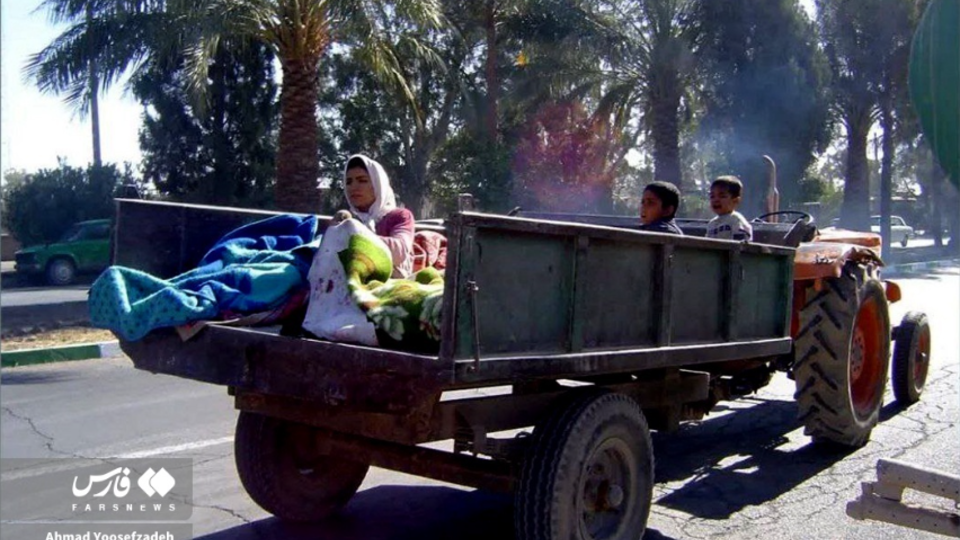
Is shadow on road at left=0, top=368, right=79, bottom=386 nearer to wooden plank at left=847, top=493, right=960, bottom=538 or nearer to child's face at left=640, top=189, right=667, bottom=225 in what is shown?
child's face at left=640, top=189, right=667, bottom=225

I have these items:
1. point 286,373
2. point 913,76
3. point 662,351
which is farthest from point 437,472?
point 913,76

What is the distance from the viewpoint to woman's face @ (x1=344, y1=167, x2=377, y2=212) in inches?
191

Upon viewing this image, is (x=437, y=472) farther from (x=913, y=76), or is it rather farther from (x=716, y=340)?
(x=913, y=76)

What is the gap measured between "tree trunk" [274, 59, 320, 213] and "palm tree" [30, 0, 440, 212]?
15 millimetres

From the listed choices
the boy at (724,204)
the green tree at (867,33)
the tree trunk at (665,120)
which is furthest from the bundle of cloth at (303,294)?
the tree trunk at (665,120)

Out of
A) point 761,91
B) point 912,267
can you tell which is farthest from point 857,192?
point 761,91

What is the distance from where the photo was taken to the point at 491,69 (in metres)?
22.1

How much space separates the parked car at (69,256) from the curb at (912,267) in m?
19.6

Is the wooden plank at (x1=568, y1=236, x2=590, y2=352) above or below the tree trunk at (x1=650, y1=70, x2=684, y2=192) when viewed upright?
below

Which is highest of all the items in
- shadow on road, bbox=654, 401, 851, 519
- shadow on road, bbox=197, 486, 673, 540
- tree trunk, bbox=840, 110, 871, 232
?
tree trunk, bbox=840, 110, 871, 232

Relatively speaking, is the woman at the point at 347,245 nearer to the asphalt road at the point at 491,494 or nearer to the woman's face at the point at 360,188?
the woman's face at the point at 360,188

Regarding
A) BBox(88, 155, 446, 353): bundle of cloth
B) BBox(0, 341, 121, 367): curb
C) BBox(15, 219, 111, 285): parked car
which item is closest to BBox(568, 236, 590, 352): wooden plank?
BBox(88, 155, 446, 353): bundle of cloth

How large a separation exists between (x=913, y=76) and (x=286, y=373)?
2.81m

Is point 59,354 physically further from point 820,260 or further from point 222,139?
point 222,139
